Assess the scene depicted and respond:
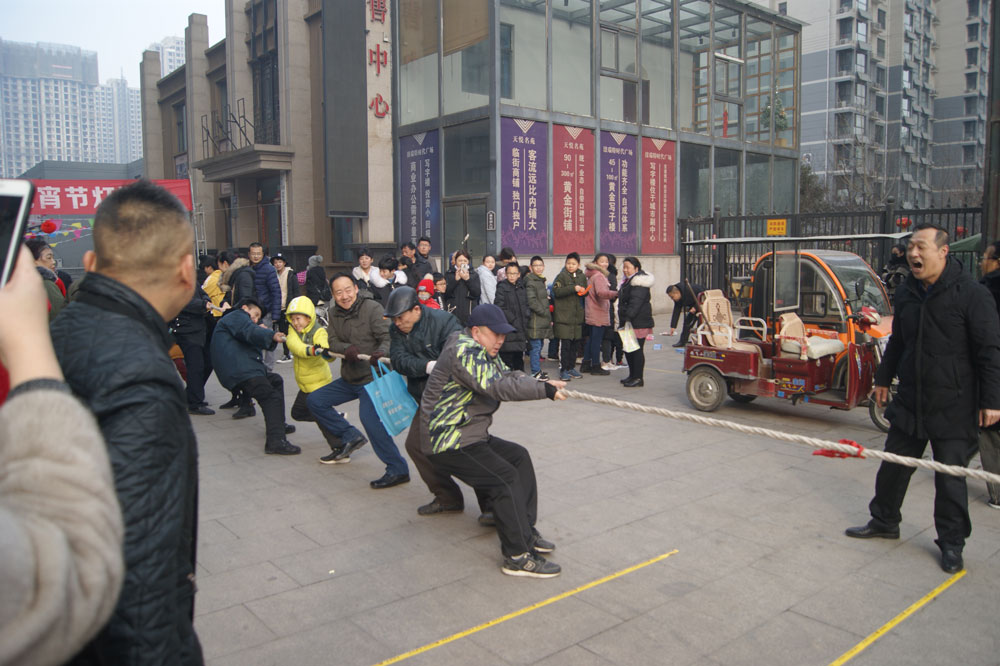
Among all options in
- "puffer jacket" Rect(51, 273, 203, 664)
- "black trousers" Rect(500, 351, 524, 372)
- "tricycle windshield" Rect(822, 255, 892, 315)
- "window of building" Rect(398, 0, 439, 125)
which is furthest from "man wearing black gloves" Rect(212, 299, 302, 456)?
"window of building" Rect(398, 0, 439, 125)

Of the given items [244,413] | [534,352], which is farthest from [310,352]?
[534,352]

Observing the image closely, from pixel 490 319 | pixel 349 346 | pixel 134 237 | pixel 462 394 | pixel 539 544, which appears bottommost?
pixel 539 544

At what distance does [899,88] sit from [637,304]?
65.2 m

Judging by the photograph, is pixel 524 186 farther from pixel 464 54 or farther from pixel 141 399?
pixel 141 399

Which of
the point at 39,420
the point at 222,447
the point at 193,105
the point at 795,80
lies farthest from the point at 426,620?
the point at 193,105

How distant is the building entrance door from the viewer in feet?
53.1

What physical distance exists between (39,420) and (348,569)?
3.51 m

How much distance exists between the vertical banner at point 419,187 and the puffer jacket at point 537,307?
6611mm

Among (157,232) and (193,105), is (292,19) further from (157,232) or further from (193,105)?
(157,232)

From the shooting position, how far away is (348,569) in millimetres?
4453

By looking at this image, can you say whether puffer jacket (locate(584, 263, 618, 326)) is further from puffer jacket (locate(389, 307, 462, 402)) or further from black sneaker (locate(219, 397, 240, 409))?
puffer jacket (locate(389, 307, 462, 402))

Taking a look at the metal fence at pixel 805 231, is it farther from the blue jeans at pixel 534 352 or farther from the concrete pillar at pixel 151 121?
the concrete pillar at pixel 151 121

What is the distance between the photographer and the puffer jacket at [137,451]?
57.4 inches

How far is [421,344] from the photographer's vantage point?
5570mm
